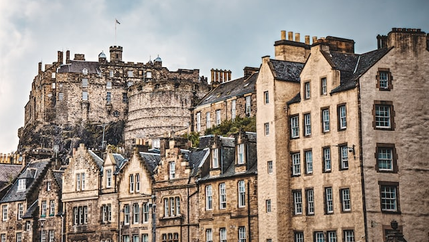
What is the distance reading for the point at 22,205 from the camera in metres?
91.4

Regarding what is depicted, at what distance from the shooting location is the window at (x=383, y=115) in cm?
5731

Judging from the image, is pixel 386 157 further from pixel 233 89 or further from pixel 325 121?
pixel 233 89

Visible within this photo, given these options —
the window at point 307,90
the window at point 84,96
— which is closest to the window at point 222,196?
the window at point 307,90

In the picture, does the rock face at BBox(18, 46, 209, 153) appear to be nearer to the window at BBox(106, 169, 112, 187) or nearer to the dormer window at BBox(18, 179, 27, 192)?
the dormer window at BBox(18, 179, 27, 192)

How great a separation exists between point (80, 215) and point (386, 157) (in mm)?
33440

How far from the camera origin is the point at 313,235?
59125 mm

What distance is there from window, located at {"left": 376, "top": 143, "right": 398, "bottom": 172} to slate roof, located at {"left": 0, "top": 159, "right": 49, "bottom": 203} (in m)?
43.5

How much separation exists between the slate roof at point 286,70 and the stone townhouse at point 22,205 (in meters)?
34.8

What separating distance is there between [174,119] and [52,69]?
114 feet

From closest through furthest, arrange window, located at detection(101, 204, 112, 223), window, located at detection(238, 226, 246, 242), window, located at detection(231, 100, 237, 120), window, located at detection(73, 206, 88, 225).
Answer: window, located at detection(238, 226, 246, 242) < window, located at detection(101, 204, 112, 223) < window, located at detection(73, 206, 88, 225) < window, located at detection(231, 100, 237, 120)

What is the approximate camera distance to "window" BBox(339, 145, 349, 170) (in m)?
57.4

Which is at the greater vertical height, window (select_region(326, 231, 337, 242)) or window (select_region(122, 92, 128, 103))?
window (select_region(122, 92, 128, 103))

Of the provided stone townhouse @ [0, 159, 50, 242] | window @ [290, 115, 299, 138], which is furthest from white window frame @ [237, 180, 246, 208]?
stone townhouse @ [0, 159, 50, 242]

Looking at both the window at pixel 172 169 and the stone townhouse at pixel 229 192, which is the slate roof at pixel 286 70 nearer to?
the stone townhouse at pixel 229 192
